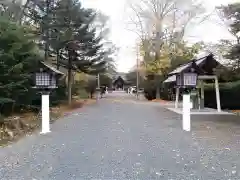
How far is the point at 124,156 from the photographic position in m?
6.16

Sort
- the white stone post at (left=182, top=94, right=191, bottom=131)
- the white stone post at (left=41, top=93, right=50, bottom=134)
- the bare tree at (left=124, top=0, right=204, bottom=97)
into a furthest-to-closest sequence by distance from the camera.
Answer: the bare tree at (left=124, top=0, right=204, bottom=97)
the white stone post at (left=182, top=94, right=191, bottom=131)
the white stone post at (left=41, top=93, right=50, bottom=134)

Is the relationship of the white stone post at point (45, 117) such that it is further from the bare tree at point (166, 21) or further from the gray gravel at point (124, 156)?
the bare tree at point (166, 21)

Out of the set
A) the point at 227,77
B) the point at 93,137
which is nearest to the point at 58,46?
the point at 227,77

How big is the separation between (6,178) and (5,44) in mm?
7671

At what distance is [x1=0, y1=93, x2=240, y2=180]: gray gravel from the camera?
4883 millimetres

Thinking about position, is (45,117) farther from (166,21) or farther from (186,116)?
(166,21)

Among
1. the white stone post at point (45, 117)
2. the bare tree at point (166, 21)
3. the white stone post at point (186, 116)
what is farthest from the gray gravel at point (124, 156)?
the bare tree at point (166, 21)

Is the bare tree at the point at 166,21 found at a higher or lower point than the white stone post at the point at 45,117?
higher

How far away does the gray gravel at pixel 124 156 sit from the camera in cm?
488

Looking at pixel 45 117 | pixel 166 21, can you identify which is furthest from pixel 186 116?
pixel 166 21

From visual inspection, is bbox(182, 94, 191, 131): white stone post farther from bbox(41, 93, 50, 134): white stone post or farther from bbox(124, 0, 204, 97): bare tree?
bbox(124, 0, 204, 97): bare tree

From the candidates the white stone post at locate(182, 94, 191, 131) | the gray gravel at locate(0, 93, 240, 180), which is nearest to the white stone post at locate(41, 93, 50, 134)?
the gray gravel at locate(0, 93, 240, 180)

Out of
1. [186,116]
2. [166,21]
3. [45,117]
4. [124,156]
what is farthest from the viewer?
[166,21]

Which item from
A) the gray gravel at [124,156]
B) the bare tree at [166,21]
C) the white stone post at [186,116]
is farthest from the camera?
the bare tree at [166,21]
